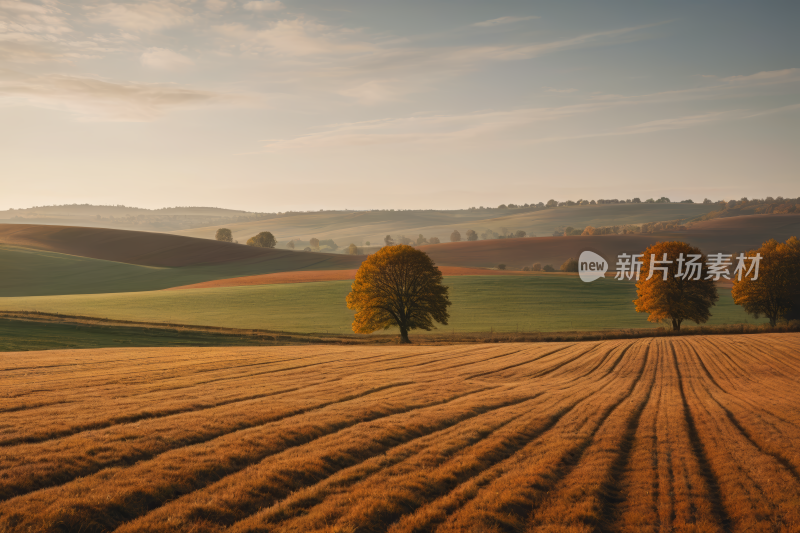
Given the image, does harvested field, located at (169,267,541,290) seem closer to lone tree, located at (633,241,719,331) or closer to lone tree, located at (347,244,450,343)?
lone tree, located at (633,241,719,331)

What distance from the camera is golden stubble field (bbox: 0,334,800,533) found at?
8.84 m

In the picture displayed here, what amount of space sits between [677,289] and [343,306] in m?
38.9

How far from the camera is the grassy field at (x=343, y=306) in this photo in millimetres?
58594

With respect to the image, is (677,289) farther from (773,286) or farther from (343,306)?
(343,306)

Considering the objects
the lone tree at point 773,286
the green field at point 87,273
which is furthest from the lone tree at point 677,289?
the green field at point 87,273

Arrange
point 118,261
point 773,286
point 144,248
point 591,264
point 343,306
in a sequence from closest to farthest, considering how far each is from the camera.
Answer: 1. point 773,286
2. point 343,306
3. point 591,264
4. point 118,261
5. point 144,248

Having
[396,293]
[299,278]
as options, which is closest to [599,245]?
[299,278]

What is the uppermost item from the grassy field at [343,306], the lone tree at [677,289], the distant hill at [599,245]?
the distant hill at [599,245]

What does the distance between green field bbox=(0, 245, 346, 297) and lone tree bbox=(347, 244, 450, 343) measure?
59268 mm

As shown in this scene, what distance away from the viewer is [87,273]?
346ft

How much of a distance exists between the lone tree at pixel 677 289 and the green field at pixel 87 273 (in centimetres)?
7678

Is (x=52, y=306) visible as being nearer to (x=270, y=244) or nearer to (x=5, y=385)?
(x=5, y=385)

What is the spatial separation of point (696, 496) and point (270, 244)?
16941cm

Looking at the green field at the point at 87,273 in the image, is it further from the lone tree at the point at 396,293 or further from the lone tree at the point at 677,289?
the lone tree at the point at 677,289
